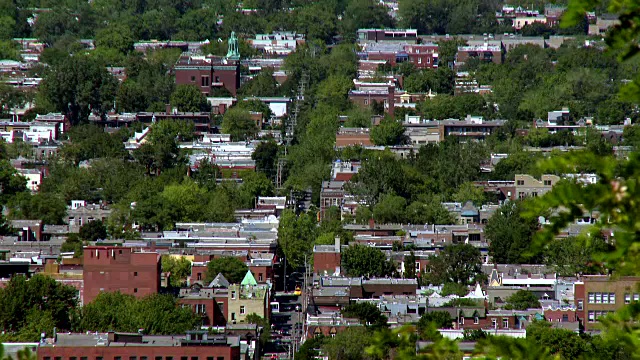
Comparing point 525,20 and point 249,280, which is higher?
point 525,20

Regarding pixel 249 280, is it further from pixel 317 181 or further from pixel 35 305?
pixel 317 181

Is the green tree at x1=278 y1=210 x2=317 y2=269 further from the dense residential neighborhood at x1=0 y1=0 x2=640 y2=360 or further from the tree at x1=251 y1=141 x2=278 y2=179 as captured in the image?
the tree at x1=251 y1=141 x2=278 y2=179

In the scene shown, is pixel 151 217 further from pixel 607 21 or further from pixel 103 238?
pixel 607 21

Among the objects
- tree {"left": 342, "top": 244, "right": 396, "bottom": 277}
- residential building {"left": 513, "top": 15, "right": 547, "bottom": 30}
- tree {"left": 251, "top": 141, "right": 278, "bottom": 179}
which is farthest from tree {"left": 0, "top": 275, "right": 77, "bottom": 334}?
residential building {"left": 513, "top": 15, "right": 547, "bottom": 30}

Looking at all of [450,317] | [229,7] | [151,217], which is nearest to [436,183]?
[151,217]

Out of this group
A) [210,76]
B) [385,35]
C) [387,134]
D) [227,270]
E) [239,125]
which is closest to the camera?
[227,270]

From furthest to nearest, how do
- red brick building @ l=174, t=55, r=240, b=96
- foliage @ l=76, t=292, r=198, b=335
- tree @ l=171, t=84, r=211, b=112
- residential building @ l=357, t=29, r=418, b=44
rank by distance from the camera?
residential building @ l=357, t=29, r=418, b=44, red brick building @ l=174, t=55, r=240, b=96, tree @ l=171, t=84, r=211, b=112, foliage @ l=76, t=292, r=198, b=335

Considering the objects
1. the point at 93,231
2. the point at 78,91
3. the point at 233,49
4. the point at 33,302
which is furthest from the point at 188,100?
the point at 33,302
